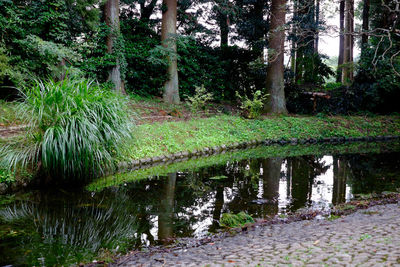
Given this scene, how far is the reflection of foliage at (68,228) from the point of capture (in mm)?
3279

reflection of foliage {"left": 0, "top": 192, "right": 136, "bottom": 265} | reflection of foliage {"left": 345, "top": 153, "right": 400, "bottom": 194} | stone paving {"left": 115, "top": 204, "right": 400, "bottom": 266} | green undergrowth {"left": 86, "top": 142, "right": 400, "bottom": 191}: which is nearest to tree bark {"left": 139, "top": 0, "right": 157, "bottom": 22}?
green undergrowth {"left": 86, "top": 142, "right": 400, "bottom": 191}

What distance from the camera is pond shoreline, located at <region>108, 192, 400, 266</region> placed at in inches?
121

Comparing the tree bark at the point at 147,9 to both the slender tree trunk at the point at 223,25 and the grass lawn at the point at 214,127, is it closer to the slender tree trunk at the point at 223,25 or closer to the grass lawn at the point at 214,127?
the slender tree trunk at the point at 223,25

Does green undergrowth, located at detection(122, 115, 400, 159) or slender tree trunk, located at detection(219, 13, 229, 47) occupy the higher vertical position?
slender tree trunk, located at detection(219, 13, 229, 47)

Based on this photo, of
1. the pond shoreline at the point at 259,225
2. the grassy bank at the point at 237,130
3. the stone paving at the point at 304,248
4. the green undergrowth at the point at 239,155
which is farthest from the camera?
the grassy bank at the point at 237,130

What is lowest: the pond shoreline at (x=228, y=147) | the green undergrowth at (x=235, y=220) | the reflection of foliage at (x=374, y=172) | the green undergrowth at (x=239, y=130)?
the green undergrowth at (x=235, y=220)

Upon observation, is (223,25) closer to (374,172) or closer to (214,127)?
(214,127)

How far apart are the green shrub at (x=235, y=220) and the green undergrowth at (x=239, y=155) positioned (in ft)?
8.86

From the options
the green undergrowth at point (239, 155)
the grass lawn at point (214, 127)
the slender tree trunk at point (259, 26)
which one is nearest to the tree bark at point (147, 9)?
the slender tree trunk at point (259, 26)

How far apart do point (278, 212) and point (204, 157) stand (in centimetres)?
486

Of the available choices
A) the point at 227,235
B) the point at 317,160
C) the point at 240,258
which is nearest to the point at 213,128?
the point at 317,160

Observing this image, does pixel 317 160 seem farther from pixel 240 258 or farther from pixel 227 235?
pixel 240 258

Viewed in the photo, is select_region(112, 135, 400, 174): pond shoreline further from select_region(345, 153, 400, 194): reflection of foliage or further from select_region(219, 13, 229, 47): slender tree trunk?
select_region(219, 13, 229, 47): slender tree trunk

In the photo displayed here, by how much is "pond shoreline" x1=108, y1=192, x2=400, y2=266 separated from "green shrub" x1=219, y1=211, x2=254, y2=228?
12cm
